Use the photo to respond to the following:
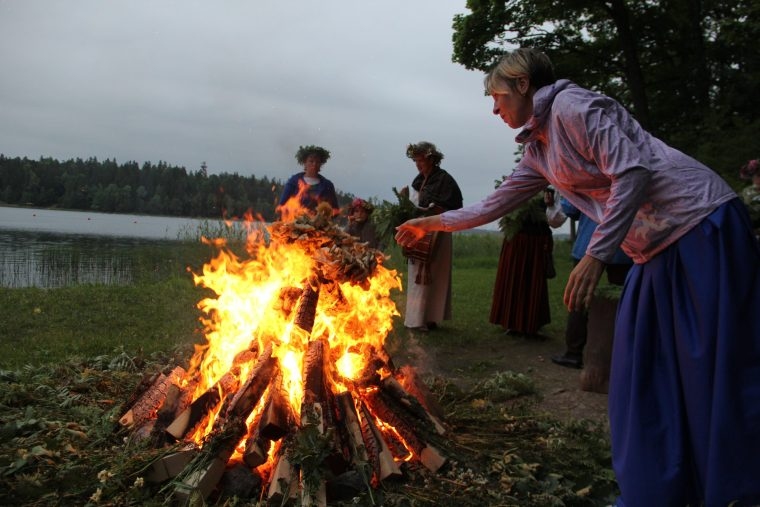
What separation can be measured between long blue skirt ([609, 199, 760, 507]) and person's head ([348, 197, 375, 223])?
5851 millimetres

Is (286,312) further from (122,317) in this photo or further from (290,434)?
(122,317)

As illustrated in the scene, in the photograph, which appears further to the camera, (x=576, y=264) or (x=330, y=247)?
(x=576, y=264)

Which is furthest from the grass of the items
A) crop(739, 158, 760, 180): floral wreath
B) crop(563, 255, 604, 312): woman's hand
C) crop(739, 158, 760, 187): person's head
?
crop(739, 158, 760, 180): floral wreath

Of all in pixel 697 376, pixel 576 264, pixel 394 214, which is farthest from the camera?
pixel 394 214

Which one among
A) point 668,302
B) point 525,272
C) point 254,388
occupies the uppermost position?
point 668,302

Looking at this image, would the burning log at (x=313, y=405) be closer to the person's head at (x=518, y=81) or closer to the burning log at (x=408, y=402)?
the burning log at (x=408, y=402)

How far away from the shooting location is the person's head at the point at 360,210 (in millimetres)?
8227

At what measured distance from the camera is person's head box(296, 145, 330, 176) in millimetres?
7838

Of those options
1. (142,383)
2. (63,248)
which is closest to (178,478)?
(142,383)

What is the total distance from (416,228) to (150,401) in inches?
78.1

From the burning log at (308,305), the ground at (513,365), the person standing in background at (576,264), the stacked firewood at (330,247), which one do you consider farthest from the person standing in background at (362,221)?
the burning log at (308,305)

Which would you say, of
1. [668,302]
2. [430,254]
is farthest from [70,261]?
[668,302]

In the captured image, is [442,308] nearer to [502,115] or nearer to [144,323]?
[144,323]

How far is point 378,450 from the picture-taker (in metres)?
3.05
